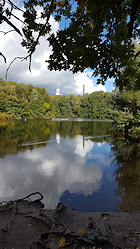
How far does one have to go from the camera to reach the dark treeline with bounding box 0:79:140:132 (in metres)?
22.2

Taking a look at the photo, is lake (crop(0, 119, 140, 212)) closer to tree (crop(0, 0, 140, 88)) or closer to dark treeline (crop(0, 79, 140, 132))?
tree (crop(0, 0, 140, 88))

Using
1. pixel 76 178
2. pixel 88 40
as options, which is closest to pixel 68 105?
pixel 76 178

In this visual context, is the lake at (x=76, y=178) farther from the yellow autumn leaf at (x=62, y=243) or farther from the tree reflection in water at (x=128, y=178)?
the yellow autumn leaf at (x=62, y=243)

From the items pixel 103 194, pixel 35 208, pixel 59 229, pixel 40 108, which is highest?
pixel 40 108

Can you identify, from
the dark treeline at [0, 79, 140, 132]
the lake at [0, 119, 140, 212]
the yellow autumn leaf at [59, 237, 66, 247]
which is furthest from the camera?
the dark treeline at [0, 79, 140, 132]

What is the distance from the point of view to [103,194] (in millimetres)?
6465

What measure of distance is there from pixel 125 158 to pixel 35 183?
→ 21.2ft

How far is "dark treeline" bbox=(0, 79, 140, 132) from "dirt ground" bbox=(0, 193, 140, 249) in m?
18.7

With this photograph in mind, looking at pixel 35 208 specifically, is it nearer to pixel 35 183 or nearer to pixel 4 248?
pixel 4 248

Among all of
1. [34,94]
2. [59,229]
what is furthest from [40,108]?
[59,229]

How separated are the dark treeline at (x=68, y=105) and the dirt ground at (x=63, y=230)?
18743 mm

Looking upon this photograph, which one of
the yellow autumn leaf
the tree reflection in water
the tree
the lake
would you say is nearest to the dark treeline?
the tree reflection in water

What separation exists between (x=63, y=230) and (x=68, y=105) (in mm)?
79799

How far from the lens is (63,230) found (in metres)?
3.01
